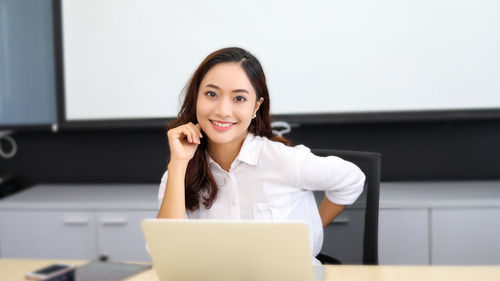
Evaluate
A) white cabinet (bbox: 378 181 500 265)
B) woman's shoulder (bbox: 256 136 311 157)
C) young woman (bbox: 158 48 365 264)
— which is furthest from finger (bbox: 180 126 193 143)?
white cabinet (bbox: 378 181 500 265)

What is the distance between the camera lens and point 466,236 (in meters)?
2.22

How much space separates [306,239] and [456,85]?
5.88 ft

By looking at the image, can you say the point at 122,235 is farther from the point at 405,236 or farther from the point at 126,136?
the point at 405,236

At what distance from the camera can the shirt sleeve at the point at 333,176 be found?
1.52 metres

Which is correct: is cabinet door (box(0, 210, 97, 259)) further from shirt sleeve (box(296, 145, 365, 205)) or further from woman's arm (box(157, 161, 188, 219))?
shirt sleeve (box(296, 145, 365, 205))

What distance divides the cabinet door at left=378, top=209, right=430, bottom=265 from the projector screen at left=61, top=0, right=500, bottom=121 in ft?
1.80

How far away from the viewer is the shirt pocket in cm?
153

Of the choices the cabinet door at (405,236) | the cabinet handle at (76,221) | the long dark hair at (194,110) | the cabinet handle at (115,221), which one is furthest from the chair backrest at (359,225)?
the cabinet handle at (76,221)

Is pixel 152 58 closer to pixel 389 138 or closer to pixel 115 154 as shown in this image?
pixel 115 154

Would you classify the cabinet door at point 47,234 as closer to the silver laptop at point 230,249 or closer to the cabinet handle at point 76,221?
the cabinet handle at point 76,221

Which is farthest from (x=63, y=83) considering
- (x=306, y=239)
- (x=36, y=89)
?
(x=306, y=239)

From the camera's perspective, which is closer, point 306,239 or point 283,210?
point 306,239

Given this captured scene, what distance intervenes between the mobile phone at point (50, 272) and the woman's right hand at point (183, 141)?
1.34 feet

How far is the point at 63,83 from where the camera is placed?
2.68m
